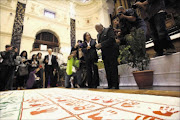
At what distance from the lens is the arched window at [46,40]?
7804 millimetres

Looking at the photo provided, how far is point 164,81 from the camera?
1612mm

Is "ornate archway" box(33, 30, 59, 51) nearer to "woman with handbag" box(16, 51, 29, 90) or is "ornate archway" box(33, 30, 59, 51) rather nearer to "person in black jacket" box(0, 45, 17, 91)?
"woman with handbag" box(16, 51, 29, 90)

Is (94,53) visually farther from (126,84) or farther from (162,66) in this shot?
(162,66)

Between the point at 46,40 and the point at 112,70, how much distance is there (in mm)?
7902

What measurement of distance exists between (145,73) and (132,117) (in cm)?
133

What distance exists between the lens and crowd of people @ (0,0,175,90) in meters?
1.52

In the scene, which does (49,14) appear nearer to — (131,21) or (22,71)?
(22,71)

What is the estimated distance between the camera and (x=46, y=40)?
8.22 m

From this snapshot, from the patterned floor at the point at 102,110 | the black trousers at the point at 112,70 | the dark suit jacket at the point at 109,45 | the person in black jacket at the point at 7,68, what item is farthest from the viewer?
the person in black jacket at the point at 7,68

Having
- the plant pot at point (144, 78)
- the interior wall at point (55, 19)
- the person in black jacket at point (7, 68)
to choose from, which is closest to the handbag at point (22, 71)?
the person in black jacket at point (7, 68)

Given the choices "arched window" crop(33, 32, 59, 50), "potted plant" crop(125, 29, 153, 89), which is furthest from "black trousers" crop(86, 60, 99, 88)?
"arched window" crop(33, 32, 59, 50)

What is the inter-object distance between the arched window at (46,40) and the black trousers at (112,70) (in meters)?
7.50

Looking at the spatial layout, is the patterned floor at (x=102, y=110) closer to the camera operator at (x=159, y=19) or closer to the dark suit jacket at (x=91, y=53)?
the camera operator at (x=159, y=19)

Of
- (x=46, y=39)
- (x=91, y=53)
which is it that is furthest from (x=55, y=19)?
(x=91, y=53)
